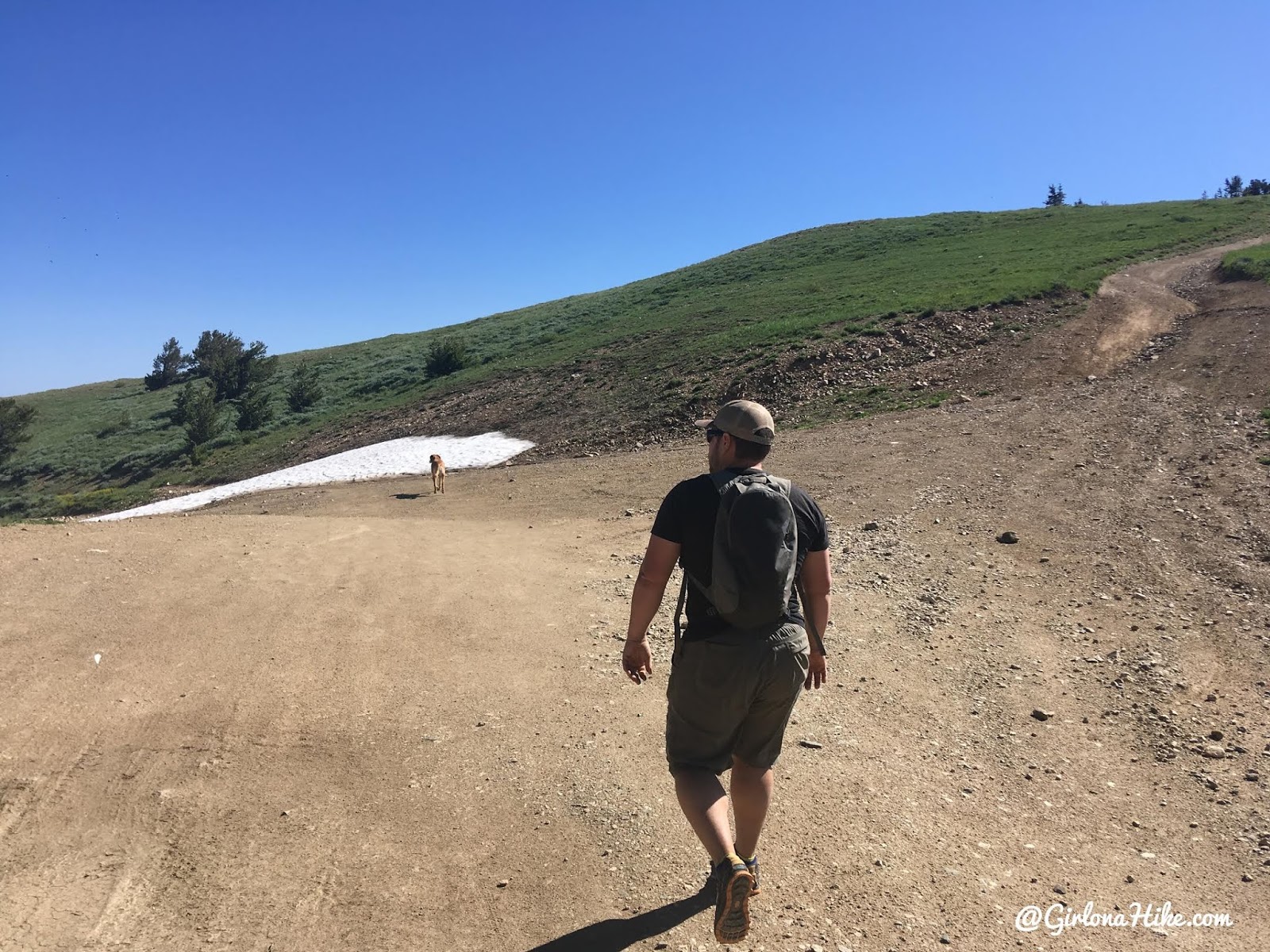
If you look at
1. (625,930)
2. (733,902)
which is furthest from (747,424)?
(625,930)

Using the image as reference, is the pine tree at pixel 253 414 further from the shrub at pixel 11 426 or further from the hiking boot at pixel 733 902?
the hiking boot at pixel 733 902

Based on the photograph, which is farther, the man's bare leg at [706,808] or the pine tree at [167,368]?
the pine tree at [167,368]

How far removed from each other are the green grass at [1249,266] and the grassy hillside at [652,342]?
3.54 metres

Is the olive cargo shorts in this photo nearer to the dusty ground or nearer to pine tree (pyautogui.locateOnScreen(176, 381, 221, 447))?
the dusty ground

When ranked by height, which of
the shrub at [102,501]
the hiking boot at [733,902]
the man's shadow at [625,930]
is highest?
the shrub at [102,501]

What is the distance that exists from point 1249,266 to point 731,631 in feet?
95.8

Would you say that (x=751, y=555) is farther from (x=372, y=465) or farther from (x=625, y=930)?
(x=372, y=465)

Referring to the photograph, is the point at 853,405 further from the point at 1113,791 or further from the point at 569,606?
the point at 1113,791

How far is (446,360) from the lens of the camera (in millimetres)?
36656

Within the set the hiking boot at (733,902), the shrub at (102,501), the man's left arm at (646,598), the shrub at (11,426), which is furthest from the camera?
the shrub at (11,426)

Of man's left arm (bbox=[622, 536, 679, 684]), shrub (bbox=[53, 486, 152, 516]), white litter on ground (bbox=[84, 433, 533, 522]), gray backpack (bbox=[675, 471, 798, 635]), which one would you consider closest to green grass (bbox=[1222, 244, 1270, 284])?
white litter on ground (bbox=[84, 433, 533, 522])

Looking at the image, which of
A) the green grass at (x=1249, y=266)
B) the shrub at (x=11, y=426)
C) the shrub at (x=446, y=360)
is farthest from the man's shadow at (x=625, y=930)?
the shrub at (x=11, y=426)

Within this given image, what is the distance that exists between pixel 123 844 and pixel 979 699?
17.1ft

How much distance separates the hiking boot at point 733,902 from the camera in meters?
2.71
